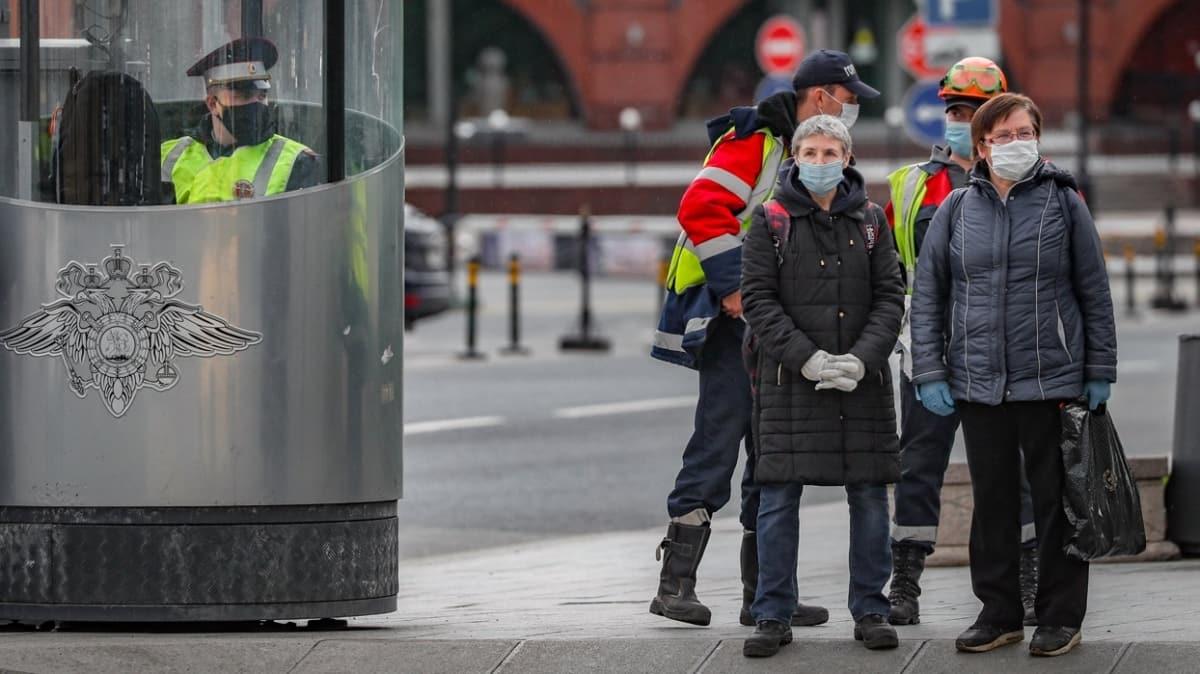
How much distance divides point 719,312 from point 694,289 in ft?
0.39

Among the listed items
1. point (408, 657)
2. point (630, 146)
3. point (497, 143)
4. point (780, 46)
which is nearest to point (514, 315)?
point (780, 46)

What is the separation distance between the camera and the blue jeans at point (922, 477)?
7836mm

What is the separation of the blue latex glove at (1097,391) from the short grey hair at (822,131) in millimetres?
1012

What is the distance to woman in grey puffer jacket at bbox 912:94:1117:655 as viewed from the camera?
22.0ft

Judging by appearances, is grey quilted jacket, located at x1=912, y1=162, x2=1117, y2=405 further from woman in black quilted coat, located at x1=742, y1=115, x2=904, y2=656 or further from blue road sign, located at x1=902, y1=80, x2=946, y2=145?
blue road sign, located at x1=902, y1=80, x2=946, y2=145

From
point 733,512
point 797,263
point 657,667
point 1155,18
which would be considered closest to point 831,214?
point 797,263

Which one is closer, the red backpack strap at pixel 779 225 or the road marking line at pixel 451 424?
the red backpack strap at pixel 779 225

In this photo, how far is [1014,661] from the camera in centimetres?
661

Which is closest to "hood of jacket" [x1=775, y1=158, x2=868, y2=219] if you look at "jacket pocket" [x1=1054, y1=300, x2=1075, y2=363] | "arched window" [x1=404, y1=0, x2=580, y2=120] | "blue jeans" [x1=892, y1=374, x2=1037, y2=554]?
"jacket pocket" [x1=1054, y1=300, x2=1075, y2=363]

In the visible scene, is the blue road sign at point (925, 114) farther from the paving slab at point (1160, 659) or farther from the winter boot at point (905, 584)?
the paving slab at point (1160, 659)

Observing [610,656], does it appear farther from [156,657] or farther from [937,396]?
[156,657]

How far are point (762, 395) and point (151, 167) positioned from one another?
210 cm

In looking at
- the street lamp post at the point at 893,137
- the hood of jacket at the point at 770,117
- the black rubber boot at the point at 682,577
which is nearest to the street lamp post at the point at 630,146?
the street lamp post at the point at 893,137

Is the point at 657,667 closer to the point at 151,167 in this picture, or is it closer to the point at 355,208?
the point at 355,208
